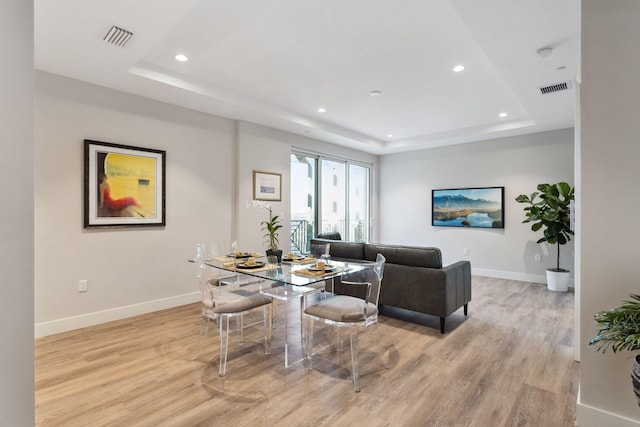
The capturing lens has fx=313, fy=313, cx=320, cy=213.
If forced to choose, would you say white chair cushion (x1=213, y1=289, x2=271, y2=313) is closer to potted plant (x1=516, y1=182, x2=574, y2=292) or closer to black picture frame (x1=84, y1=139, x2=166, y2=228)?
black picture frame (x1=84, y1=139, x2=166, y2=228)

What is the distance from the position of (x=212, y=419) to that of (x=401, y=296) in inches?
89.6

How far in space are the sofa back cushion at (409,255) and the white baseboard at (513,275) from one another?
3.48m

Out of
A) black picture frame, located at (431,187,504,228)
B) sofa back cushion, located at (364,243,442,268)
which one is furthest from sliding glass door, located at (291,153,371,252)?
sofa back cushion, located at (364,243,442,268)

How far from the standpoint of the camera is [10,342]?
0.92 m

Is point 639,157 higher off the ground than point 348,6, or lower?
lower

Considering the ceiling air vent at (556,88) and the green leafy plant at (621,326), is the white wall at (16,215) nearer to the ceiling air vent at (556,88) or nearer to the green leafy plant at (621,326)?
the green leafy plant at (621,326)

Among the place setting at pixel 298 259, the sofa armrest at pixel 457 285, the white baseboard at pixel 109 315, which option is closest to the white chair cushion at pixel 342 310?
the place setting at pixel 298 259

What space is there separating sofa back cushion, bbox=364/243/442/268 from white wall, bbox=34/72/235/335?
7.42ft

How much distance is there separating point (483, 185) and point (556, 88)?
2.85 m

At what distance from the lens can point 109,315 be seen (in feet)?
11.8

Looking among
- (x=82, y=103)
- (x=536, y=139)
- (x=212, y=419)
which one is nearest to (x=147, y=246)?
(x=82, y=103)

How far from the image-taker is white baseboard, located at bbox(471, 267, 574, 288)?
5596mm

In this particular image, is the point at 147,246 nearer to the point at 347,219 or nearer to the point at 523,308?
the point at 347,219

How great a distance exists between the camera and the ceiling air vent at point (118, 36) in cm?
248
